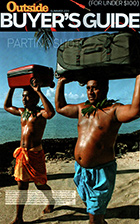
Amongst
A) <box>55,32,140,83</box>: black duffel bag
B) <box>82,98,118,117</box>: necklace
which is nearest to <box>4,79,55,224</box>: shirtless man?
<box>82,98,118,117</box>: necklace

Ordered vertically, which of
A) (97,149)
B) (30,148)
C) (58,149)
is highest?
(97,149)

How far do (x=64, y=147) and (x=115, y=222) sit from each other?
357 cm

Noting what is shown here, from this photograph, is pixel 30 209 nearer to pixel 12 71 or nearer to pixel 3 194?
pixel 3 194

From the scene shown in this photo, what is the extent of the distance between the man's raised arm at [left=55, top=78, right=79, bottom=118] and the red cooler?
37 cm

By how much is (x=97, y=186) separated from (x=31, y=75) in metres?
1.39

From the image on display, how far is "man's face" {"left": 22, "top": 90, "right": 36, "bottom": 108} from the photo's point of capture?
2.60 meters

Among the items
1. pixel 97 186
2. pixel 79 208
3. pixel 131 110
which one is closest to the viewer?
pixel 131 110

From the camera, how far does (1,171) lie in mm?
4379

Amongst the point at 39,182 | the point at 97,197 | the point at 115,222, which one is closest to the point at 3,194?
the point at 39,182

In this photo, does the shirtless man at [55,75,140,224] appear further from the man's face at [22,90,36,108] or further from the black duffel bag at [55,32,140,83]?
the man's face at [22,90,36,108]

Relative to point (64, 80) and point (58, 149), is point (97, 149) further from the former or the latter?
point (58, 149)

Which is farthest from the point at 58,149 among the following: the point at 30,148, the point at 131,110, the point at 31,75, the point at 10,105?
the point at 131,110

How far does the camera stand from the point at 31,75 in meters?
2.39

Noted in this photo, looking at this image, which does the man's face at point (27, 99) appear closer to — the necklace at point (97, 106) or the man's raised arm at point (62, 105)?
the man's raised arm at point (62, 105)
